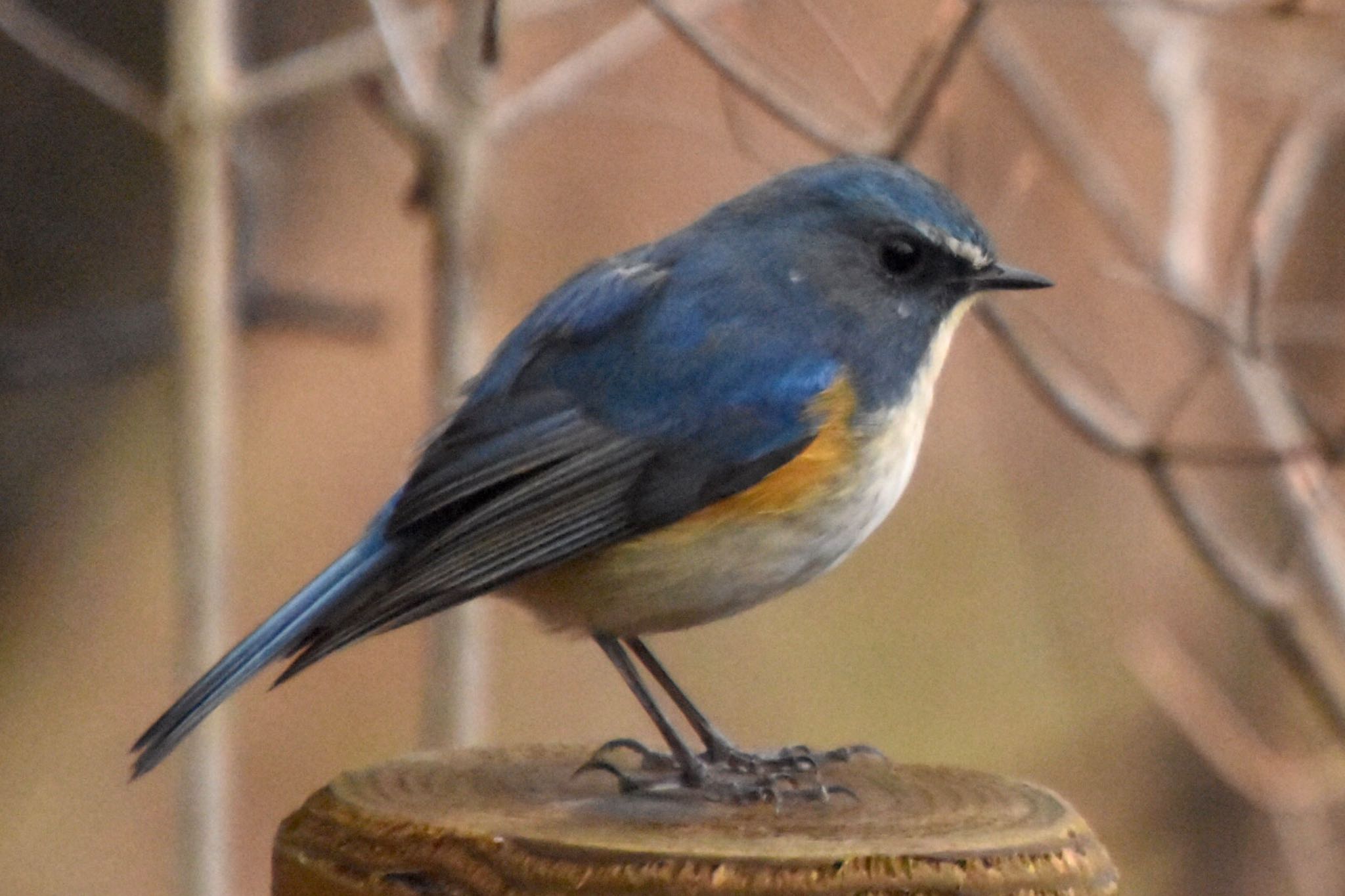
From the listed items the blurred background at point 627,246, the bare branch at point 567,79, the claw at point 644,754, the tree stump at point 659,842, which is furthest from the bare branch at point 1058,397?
the tree stump at point 659,842

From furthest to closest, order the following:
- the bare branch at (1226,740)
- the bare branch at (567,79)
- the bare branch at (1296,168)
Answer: the bare branch at (1226,740)
the bare branch at (1296,168)
the bare branch at (567,79)

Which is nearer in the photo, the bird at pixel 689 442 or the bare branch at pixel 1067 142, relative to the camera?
the bird at pixel 689 442

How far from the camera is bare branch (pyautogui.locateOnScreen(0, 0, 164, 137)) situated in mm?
3555

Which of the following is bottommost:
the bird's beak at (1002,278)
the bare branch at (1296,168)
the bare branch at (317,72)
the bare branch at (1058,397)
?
the bare branch at (1058,397)

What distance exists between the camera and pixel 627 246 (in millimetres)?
6039

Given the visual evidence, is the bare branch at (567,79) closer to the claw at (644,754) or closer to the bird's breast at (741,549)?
the bird's breast at (741,549)

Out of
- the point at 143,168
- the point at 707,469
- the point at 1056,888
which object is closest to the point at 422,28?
the point at 143,168

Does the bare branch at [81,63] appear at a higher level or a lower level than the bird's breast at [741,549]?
higher

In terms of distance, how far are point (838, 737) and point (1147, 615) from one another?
1607 millimetres

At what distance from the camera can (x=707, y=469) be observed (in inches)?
106

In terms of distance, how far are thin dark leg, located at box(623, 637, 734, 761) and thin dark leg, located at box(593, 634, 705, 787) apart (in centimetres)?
3

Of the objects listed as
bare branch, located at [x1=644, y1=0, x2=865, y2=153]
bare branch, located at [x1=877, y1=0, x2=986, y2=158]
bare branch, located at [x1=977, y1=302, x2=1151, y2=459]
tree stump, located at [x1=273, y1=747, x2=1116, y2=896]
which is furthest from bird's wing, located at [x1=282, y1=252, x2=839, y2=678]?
bare branch, located at [x1=977, y1=302, x2=1151, y2=459]

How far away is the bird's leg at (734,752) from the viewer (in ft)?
8.64

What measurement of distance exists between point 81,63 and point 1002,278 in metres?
2.15
